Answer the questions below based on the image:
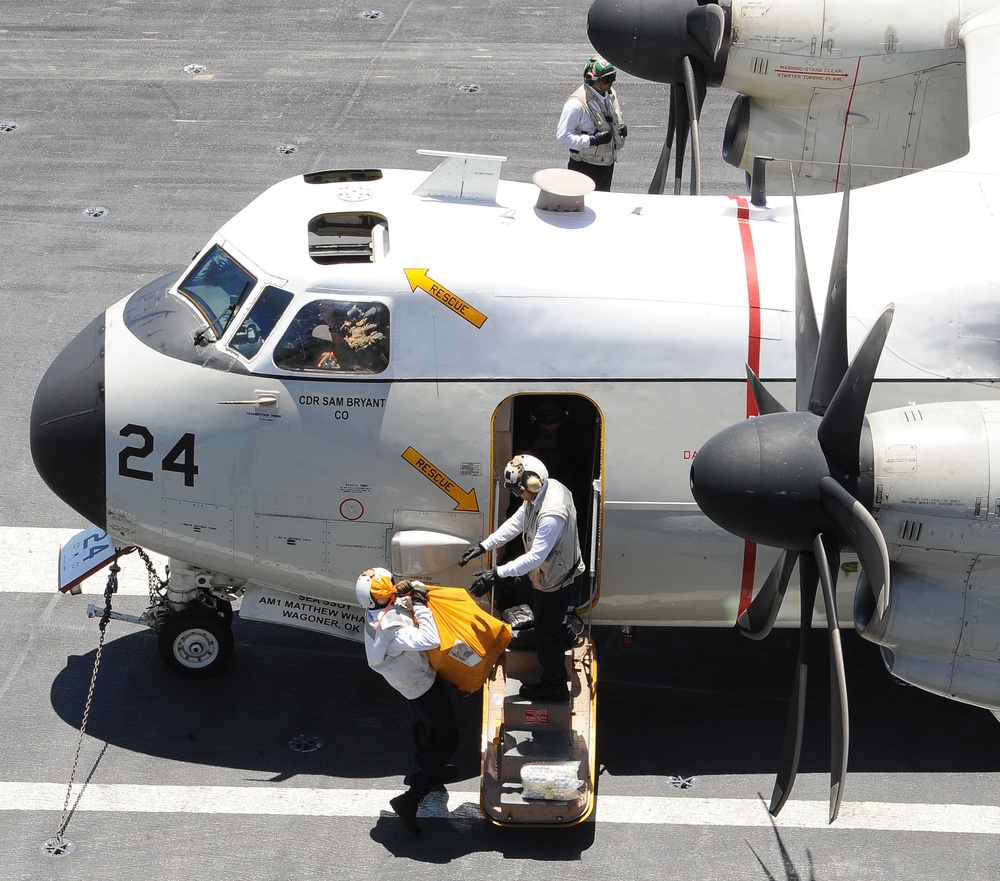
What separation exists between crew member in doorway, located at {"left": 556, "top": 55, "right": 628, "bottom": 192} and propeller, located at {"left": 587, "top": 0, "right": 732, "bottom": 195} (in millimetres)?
2464

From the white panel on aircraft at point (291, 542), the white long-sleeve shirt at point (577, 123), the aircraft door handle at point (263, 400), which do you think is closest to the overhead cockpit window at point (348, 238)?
the aircraft door handle at point (263, 400)

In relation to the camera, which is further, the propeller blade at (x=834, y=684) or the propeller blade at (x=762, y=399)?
the propeller blade at (x=762, y=399)

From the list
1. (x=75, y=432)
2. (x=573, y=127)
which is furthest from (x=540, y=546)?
(x=573, y=127)

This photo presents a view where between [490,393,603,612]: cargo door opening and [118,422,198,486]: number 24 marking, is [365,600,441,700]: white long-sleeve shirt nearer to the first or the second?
[490,393,603,612]: cargo door opening

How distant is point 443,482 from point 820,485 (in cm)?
346

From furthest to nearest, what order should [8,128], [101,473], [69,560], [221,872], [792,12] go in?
[8,128] → [792,12] → [69,560] → [101,473] → [221,872]

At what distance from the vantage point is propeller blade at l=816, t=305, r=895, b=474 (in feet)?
27.5

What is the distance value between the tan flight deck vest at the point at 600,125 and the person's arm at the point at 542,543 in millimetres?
8190

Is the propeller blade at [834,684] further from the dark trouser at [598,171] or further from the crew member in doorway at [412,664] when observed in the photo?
the dark trouser at [598,171]

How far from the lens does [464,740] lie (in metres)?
11.7

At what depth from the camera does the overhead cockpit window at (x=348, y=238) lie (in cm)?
1107

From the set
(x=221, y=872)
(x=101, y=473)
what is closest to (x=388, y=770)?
(x=221, y=872)

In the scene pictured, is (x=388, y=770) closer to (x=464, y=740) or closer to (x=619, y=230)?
(x=464, y=740)

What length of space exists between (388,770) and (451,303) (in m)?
4.03
